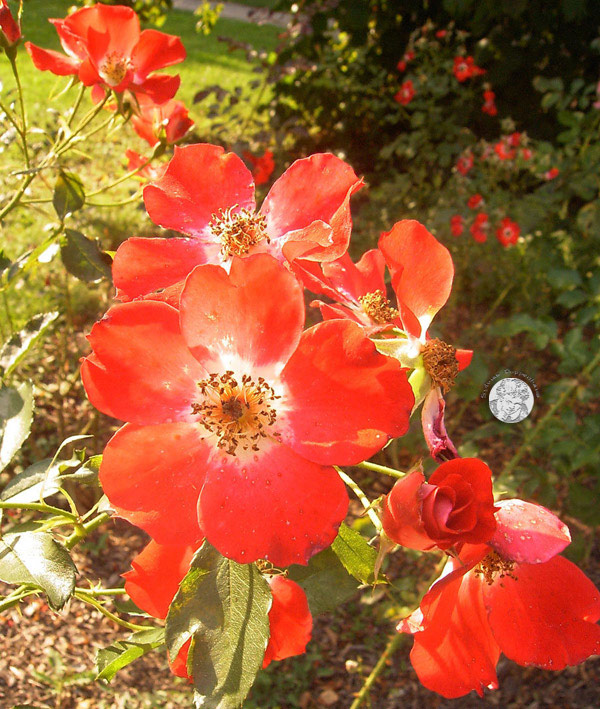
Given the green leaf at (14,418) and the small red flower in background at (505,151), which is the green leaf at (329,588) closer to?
the green leaf at (14,418)

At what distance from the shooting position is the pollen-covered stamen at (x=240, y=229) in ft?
2.29

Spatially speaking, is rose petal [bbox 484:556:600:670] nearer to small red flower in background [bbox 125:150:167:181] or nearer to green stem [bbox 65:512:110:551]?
green stem [bbox 65:512:110:551]

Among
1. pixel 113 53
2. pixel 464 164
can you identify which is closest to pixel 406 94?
pixel 464 164

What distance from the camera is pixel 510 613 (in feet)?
1.94

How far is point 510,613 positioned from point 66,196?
29.1 inches

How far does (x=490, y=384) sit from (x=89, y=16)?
672 mm

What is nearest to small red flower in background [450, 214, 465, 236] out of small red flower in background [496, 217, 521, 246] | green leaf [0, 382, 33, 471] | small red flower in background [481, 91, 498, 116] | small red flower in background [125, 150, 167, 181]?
small red flower in background [496, 217, 521, 246]

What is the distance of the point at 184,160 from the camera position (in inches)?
26.7

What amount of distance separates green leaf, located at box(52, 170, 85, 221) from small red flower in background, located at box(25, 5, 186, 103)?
132 millimetres

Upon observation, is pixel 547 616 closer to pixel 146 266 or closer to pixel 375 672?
pixel 146 266

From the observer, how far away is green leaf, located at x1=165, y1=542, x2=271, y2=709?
548mm

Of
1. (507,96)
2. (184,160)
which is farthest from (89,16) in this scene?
(507,96)

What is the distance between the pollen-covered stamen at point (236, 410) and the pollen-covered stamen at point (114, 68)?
1.75ft

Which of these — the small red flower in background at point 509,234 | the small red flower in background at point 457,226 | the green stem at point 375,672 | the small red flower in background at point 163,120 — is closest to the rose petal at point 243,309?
the small red flower in background at point 163,120
